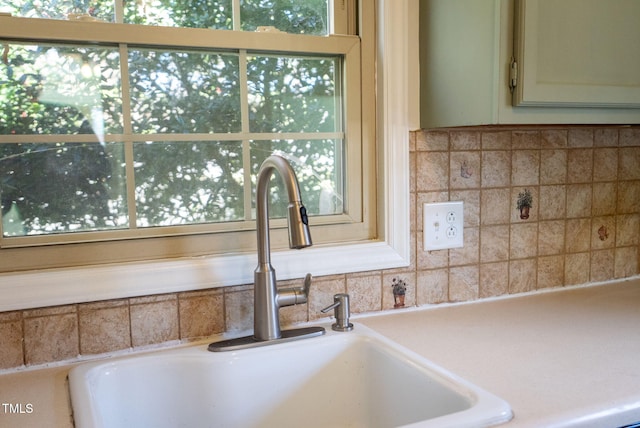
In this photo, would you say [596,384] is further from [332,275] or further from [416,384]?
[332,275]

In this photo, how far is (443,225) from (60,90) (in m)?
0.88

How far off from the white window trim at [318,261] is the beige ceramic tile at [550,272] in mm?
416

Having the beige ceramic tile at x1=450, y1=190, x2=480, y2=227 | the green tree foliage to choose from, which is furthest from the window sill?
the beige ceramic tile at x1=450, y1=190, x2=480, y2=227

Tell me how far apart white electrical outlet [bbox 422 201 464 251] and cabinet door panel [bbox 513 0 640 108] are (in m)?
0.34

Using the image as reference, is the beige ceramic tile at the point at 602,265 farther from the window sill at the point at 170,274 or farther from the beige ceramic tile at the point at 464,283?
the window sill at the point at 170,274

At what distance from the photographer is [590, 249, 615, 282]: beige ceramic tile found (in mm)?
1481

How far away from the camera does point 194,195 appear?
111 cm

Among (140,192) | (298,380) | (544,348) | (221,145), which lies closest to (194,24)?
(221,145)

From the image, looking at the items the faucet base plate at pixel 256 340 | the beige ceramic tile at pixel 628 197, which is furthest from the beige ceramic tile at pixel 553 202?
the faucet base plate at pixel 256 340

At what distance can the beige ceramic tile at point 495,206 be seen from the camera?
1322 millimetres

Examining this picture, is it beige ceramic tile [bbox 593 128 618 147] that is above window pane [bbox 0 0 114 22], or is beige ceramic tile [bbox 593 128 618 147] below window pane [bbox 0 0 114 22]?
below

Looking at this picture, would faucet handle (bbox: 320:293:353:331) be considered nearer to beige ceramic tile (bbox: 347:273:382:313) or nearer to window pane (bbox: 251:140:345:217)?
beige ceramic tile (bbox: 347:273:382:313)

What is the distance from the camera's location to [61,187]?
1.01m

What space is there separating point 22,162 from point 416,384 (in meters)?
0.82
